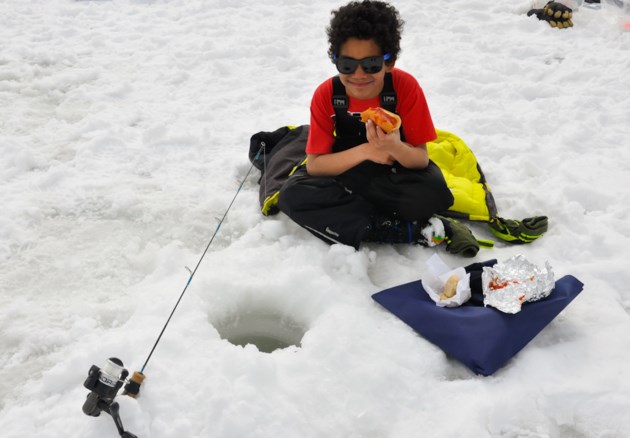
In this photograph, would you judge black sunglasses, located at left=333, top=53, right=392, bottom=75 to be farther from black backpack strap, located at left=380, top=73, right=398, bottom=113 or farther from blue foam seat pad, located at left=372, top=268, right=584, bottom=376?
blue foam seat pad, located at left=372, top=268, right=584, bottom=376

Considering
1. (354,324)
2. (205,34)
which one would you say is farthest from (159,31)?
(354,324)

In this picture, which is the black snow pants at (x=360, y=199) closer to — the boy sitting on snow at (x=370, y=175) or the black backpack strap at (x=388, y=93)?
the boy sitting on snow at (x=370, y=175)

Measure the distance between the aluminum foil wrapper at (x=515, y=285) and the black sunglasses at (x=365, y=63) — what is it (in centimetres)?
108

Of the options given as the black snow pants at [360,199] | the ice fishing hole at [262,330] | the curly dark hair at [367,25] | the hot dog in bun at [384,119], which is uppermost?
the curly dark hair at [367,25]

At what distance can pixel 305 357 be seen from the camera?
2.01 meters

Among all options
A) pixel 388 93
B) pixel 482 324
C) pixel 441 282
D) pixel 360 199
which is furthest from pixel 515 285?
pixel 388 93

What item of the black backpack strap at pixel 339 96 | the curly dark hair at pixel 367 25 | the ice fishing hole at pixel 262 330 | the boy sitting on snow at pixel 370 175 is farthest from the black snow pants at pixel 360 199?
the curly dark hair at pixel 367 25

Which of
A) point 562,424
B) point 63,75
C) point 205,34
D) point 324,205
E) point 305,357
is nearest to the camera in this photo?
point 562,424

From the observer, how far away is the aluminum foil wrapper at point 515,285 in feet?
7.00

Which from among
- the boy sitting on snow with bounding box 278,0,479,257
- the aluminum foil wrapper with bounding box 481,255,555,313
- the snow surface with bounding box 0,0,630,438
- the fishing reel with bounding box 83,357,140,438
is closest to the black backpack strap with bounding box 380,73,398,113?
the boy sitting on snow with bounding box 278,0,479,257

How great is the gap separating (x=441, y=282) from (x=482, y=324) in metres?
0.35

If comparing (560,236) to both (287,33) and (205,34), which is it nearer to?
(287,33)

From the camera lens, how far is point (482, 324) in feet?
6.88

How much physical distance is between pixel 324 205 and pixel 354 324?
2.52 ft
